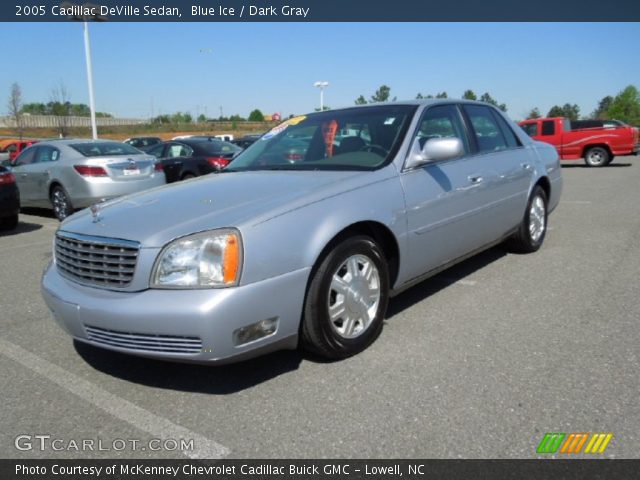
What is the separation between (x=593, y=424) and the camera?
2.38 m

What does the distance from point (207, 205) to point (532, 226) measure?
3.64m

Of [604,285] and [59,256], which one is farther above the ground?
[59,256]

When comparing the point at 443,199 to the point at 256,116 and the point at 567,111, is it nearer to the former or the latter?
the point at 567,111

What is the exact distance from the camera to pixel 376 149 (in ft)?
12.2

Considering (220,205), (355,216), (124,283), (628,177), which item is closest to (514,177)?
(355,216)

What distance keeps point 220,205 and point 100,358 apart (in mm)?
1264

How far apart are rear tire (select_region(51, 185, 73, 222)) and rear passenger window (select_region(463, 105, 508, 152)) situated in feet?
22.0

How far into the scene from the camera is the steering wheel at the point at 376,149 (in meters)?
3.64

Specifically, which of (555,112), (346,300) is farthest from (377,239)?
(555,112)

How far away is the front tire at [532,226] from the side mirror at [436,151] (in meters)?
1.96

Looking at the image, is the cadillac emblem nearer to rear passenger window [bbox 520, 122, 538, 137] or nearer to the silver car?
the silver car

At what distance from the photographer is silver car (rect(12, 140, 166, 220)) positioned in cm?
850

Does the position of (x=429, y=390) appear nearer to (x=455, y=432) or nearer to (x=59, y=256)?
(x=455, y=432)

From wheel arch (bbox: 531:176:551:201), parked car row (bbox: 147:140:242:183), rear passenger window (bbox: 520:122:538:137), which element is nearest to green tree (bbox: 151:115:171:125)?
rear passenger window (bbox: 520:122:538:137)
